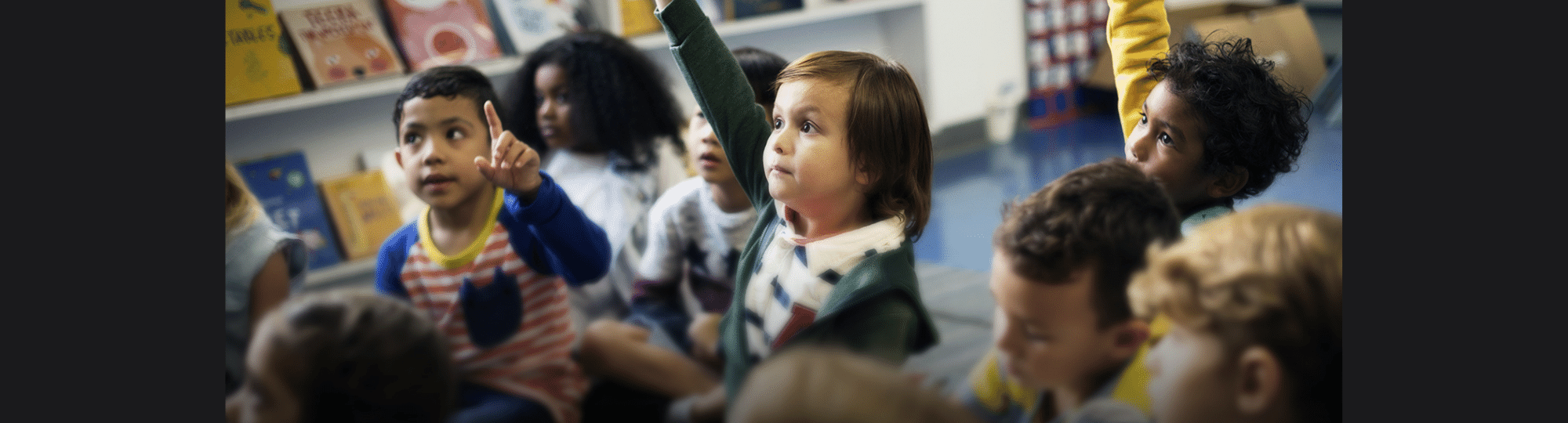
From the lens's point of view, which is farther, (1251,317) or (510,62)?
(510,62)

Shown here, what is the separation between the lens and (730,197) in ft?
3.45

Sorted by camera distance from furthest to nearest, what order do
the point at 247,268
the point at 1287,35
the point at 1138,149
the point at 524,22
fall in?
the point at 1287,35
the point at 524,22
the point at 1138,149
the point at 247,268

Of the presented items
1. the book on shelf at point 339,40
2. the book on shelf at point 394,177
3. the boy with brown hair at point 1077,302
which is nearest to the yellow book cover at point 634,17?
the book on shelf at point 339,40

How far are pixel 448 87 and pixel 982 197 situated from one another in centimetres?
207

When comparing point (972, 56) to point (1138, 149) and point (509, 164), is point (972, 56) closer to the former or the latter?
point (1138, 149)

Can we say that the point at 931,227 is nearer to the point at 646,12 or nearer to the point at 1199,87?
the point at 646,12

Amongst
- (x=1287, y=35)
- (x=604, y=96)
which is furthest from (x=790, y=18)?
(x=604, y=96)

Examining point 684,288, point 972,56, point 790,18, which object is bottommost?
point 684,288

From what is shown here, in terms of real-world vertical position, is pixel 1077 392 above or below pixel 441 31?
below

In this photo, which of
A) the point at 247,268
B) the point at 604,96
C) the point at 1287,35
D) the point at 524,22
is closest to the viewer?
the point at 247,268

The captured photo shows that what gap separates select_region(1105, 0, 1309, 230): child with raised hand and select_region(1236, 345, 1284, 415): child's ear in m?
0.17

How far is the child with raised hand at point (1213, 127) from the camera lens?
2.52ft

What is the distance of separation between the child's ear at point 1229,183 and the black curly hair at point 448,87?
559mm

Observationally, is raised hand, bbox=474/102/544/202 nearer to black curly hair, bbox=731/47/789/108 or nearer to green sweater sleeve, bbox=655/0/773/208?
green sweater sleeve, bbox=655/0/773/208
